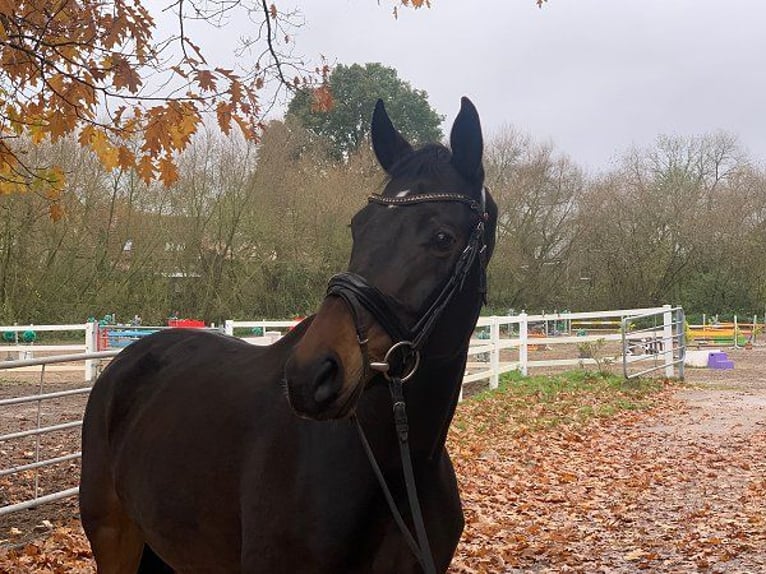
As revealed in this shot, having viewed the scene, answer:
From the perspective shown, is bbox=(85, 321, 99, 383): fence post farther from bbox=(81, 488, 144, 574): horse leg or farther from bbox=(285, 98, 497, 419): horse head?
bbox=(285, 98, 497, 419): horse head

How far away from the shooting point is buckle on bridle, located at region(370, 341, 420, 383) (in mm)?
1815

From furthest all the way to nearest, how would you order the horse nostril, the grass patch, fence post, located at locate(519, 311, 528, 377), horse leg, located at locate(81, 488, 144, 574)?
fence post, located at locate(519, 311, 528, 377) < the grass patch < horse leg, located at locate(81, 488, 144, 574) < the horse nostril

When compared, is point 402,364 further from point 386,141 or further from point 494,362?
point 494,362

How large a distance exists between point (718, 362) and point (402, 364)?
1802 cm

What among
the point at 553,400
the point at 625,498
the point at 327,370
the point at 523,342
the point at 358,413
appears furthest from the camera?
the point at 523,342

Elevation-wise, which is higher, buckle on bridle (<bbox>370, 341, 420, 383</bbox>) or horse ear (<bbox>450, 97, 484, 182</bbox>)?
horse ear (<bbox>450, 97, 484, 182</bbox>)

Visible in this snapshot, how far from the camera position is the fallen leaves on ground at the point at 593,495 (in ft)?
16.9

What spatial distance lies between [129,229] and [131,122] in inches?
792

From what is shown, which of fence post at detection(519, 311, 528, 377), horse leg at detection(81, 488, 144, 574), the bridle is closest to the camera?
the bridle

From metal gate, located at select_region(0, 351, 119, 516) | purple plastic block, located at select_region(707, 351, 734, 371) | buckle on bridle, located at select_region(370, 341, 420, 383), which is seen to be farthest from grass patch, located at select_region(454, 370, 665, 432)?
buckle on bridle, located at select_region(370, 341, 420, 383)

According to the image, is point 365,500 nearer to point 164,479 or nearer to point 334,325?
point 334,325

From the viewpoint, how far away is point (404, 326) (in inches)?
73.4

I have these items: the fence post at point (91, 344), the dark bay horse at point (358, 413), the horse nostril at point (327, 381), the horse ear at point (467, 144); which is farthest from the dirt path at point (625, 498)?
the fence post at point (91, 344)

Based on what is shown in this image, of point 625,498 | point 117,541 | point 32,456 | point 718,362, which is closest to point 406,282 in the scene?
point 117,541
